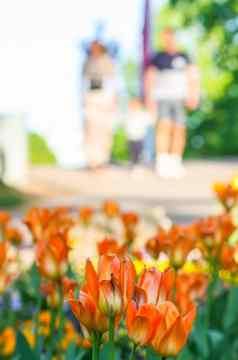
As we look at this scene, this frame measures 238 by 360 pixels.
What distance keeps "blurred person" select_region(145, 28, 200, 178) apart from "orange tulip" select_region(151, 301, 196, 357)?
38.2 feet

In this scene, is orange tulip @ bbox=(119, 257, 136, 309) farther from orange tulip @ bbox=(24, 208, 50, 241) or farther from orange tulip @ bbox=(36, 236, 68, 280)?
orange tulip @ bbox=(24, 208, 50, 241)

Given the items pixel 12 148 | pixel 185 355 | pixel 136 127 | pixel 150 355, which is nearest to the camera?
pixel 150 355

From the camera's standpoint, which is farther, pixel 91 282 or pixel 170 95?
pixel 170 95

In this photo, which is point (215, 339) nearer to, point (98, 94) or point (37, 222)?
point (37, 222)

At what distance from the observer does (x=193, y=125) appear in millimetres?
23375

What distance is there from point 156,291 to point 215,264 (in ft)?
4.00

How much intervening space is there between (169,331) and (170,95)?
12053mm

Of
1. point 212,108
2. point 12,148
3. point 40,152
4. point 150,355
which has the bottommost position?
point 212,108

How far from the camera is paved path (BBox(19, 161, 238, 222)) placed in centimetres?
1059

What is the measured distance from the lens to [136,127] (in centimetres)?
1397

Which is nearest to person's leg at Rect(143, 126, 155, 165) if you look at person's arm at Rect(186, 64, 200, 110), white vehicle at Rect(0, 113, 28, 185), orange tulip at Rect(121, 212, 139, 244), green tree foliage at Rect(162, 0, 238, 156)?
person's arm at Rect(186, 64, 200, 110)

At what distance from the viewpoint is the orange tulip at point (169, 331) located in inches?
42.0

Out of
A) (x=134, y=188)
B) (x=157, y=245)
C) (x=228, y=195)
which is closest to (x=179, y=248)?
(x=157, y=245)

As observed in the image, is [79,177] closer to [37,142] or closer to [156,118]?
[156,118]
